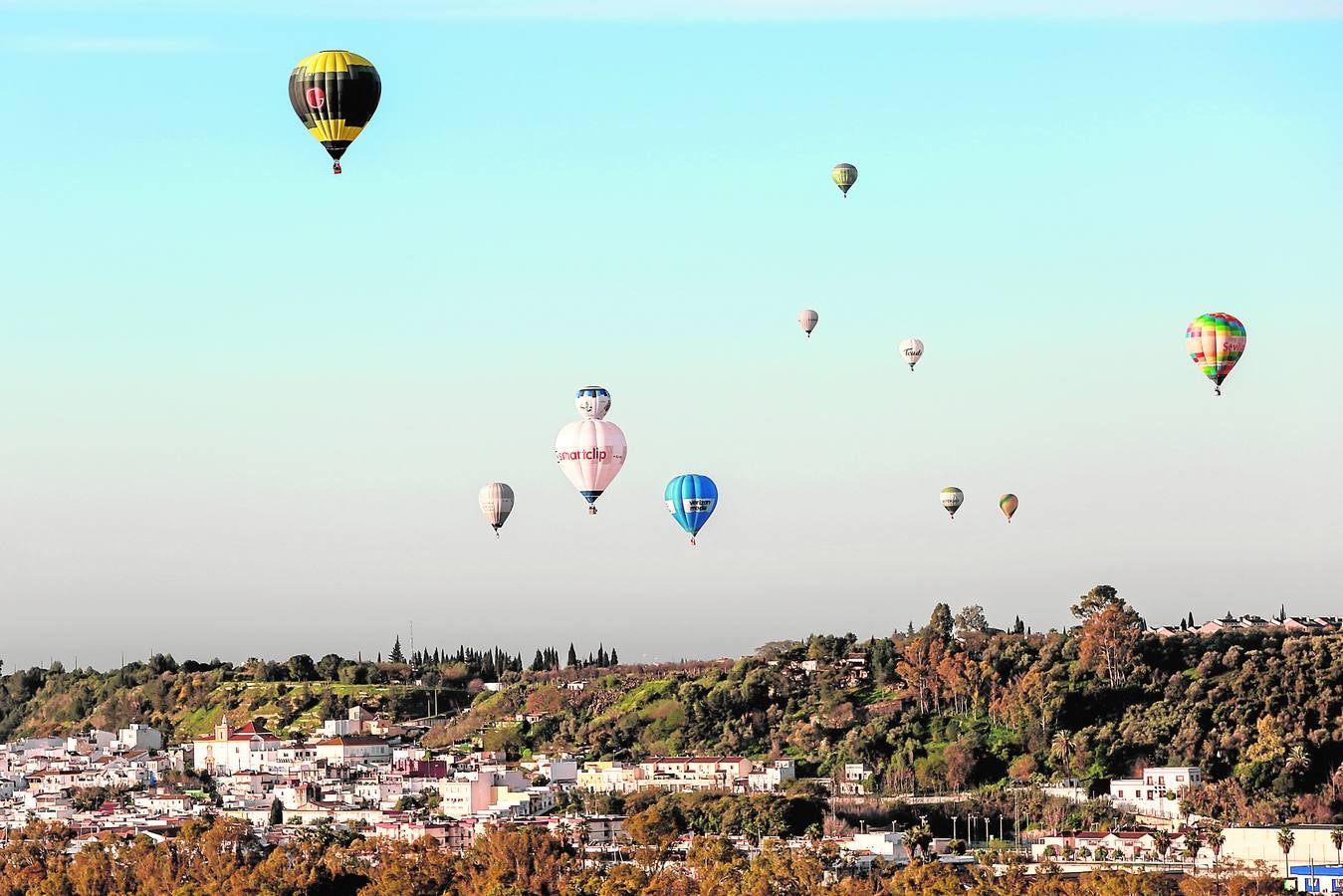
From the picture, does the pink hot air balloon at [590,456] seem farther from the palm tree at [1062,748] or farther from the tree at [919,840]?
the palm tree at [1062,748]

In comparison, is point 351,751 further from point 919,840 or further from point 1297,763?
point 1297,763

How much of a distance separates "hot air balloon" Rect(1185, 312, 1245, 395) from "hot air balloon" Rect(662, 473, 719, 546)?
490 inches

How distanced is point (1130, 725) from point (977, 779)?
515 centimetres

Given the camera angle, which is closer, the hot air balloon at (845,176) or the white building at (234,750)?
the hot air balloon at (845,176)

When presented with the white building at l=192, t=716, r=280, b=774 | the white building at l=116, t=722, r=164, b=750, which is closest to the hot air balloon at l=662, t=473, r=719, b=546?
the white building at l=192, t=716, r=280, b=774

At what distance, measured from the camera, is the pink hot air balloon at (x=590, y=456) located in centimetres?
5625

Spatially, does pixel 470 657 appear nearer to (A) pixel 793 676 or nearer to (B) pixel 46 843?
(A) pixel 793 676

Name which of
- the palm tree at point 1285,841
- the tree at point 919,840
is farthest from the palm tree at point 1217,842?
the tree at point 919,840

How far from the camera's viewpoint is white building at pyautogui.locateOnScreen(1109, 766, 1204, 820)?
6856 centimetres

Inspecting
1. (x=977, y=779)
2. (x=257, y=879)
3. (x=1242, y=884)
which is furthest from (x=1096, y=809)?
(x=257, y=879)

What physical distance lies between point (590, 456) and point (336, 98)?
13.9m

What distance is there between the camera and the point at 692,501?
60812mm

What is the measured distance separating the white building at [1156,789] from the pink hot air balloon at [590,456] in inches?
820

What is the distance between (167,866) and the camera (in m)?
62.1
